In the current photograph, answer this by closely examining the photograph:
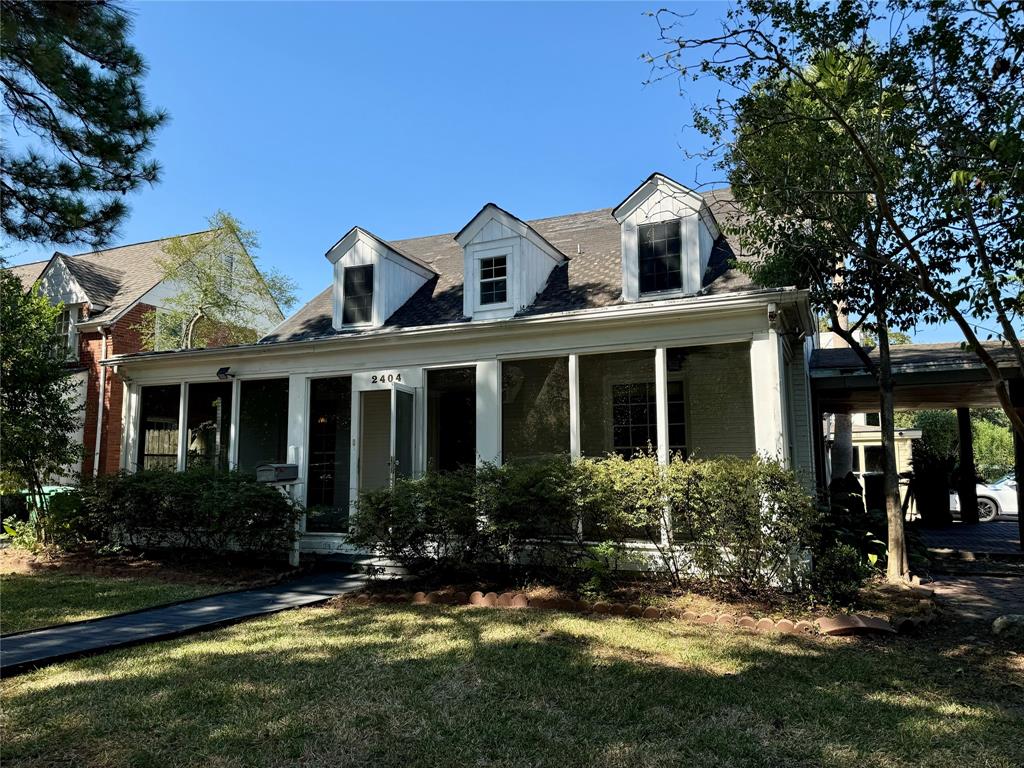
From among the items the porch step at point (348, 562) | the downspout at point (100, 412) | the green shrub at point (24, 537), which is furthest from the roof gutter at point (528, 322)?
the downspout at point (100, 412)

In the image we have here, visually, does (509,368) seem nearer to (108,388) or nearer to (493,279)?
(493,279)

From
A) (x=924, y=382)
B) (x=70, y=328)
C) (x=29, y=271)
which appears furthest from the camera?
(x=29, y=271)

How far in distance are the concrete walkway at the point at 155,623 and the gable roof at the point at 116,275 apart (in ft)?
42.8

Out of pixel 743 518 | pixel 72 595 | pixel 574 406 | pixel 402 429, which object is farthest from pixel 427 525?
pixel 72 595

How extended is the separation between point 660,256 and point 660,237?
0.29 m

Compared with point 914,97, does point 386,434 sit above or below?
below

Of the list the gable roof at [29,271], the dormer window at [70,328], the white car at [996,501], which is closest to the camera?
the white car at [996,501]

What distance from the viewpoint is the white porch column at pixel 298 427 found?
993 centimetres

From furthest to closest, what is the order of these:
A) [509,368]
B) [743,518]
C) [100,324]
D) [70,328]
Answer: [70,328] < [100,324] < [509,368] < [743,518]

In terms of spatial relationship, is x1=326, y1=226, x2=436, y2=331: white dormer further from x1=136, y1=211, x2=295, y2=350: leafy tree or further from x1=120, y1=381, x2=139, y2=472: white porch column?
x1=136, y1=211, x2=295, y2=350: leafy tree

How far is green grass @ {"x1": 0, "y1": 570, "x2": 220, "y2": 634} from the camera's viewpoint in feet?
20.5

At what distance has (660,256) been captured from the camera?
9.53 meters

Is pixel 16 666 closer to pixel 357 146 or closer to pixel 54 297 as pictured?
pixel 357 146

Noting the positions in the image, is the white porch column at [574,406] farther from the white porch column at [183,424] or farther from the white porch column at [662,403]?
the white porch column at [183,424]
